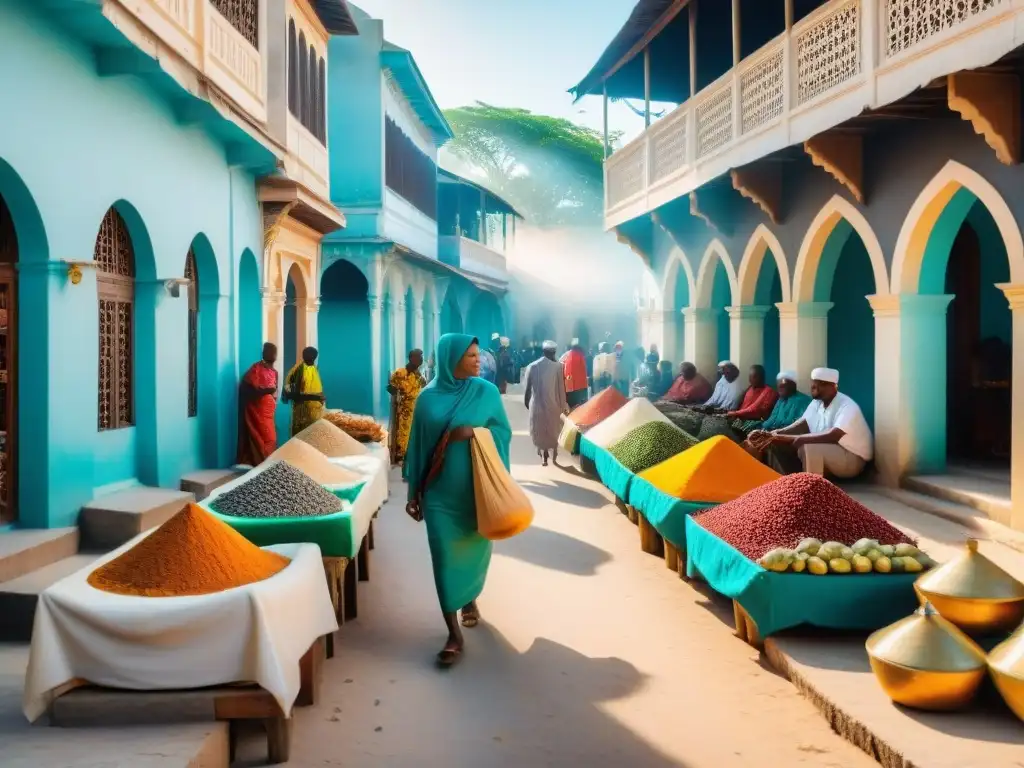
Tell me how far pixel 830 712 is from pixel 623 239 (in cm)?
1585

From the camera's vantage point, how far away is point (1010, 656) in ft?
13.3

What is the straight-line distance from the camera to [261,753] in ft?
13.9

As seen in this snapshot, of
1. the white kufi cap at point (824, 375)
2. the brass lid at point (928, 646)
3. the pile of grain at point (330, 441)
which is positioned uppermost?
the white kufi cap at point (824, 375)

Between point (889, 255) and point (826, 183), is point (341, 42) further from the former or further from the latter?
point (889, 255)

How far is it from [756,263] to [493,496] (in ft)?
32.9

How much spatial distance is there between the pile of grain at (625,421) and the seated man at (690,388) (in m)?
4.43

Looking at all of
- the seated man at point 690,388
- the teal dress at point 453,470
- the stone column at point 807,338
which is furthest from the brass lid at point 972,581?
the seated man at point 690,388

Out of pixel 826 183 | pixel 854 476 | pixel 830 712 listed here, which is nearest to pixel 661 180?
pixel 826 183

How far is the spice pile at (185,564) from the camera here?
4227 millimetres

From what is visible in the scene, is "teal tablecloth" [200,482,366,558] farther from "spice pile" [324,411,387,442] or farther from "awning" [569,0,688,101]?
"awning" [569,0,688,101]

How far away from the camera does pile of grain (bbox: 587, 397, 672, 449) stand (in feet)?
34.5

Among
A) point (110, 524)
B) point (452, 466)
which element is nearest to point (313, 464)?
point (110, 524)

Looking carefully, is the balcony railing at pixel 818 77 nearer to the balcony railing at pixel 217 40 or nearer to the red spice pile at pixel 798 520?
the red spice pile at pixel 798 520

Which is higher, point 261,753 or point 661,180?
point 661,180
